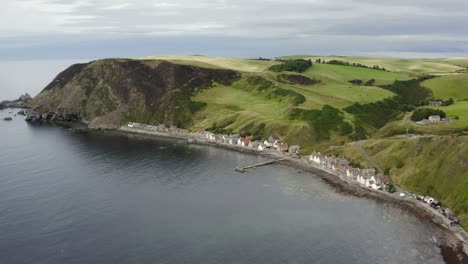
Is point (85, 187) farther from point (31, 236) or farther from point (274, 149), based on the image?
point (274, 149)

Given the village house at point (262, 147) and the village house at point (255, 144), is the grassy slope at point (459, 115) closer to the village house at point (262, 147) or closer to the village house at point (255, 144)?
the village house at point (262, 147)

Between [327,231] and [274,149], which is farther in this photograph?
[274,149]

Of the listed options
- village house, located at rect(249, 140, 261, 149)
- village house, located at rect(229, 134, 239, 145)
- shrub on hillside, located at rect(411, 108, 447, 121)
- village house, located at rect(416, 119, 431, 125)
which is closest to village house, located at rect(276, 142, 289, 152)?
village house, located at rect(249, 140, 261, 149)

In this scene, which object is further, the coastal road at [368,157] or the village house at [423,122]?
the village house at [423,122]

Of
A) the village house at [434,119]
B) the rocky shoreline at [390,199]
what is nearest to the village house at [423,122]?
the village house at [434,119]

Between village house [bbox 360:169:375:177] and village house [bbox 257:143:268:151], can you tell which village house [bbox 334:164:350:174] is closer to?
village house [bbox 360:169:375:177]

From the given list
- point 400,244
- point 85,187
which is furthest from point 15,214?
point 400,244

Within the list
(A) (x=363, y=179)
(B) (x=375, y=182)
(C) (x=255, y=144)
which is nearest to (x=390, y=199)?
(B) (x=375, y=182)

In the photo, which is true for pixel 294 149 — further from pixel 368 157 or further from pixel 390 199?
pixel 390 199
